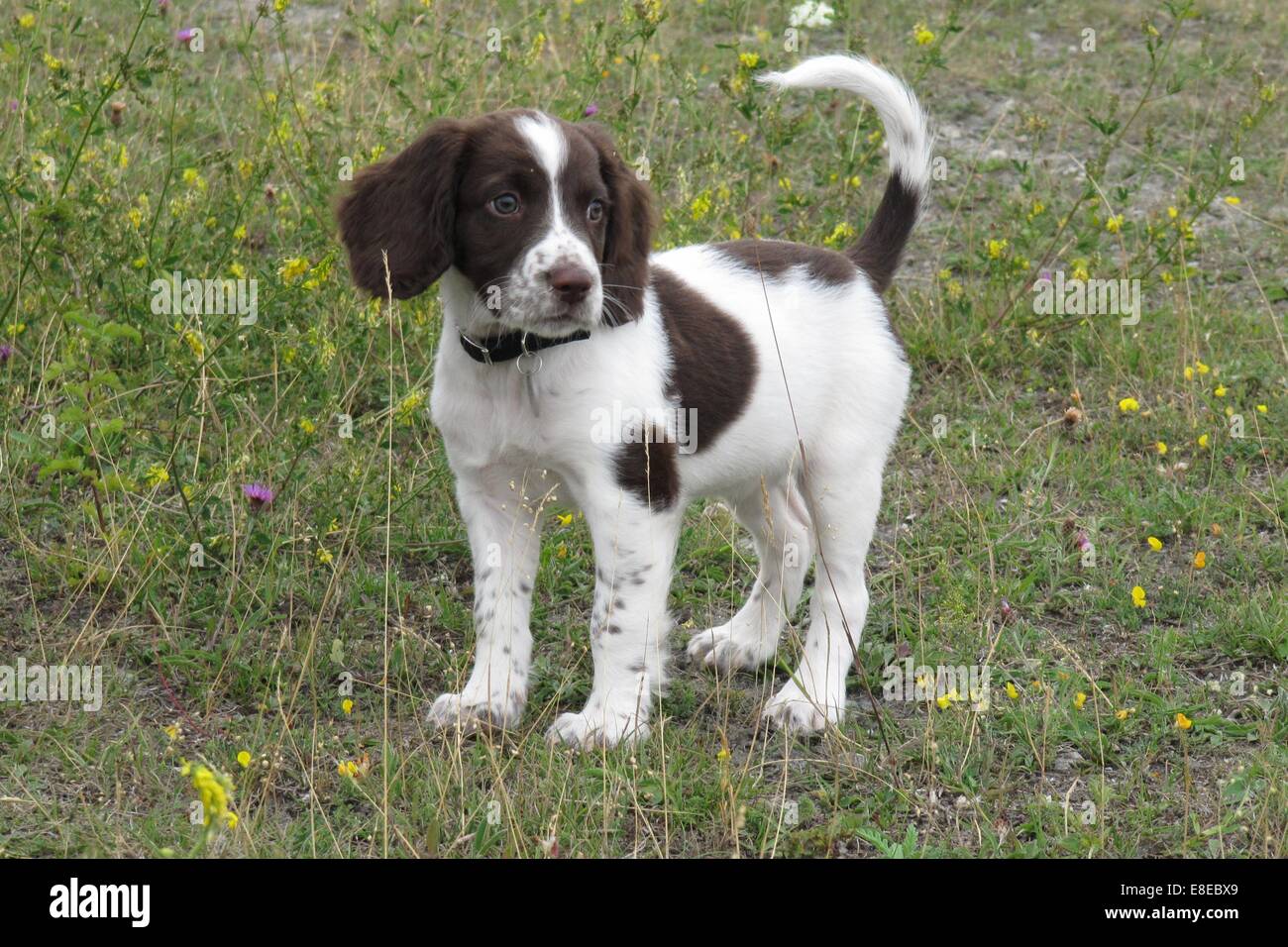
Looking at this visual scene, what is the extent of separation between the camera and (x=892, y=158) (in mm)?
3998

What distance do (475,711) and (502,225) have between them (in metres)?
1.10

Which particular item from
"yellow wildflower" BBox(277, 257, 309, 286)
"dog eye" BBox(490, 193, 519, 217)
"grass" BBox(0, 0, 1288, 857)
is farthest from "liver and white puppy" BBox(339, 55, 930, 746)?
"yellow wildflower" BBox(277, 257, 309, 286)

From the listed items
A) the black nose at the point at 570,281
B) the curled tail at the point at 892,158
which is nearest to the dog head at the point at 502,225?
the black nose at the point at 570,281

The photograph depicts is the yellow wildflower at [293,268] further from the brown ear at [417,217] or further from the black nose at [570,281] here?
the black nose at [570,281]

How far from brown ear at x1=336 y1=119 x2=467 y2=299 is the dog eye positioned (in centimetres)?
11

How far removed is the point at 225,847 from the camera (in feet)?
9.46

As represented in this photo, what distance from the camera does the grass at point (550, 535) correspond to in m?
3.20

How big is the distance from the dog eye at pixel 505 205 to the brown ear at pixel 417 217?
11cm

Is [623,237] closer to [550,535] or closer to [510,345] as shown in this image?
[510,345]

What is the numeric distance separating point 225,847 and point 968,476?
2680 millimetres

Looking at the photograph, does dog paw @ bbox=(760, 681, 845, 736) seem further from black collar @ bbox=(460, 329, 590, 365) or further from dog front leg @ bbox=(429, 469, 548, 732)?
black collar @ bbox=(460, 329, 590, 365)

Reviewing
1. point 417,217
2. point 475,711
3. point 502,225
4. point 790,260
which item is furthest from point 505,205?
point 475,711

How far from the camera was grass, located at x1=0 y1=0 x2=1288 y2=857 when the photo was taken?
3199 millimetres
